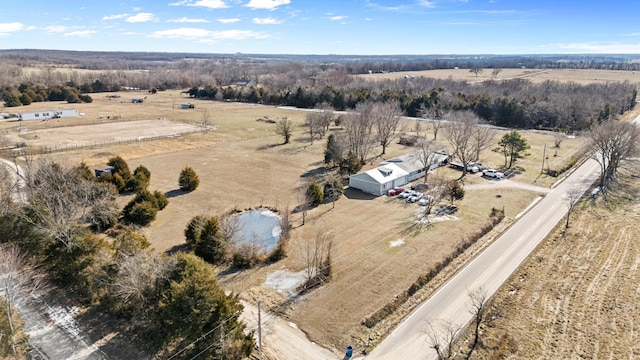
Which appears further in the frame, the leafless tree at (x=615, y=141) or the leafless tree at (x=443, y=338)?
the leafless tree at (x=615, y=141)

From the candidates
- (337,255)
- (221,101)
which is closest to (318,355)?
(337,255)

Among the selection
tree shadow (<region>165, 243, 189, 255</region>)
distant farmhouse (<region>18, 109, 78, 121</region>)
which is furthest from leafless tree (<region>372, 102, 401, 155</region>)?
distant farmhouse (<region>18, 109, 78, 121</region>)

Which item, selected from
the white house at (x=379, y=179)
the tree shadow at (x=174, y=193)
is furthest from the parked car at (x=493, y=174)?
the tree shadow at (x=174, y=193)

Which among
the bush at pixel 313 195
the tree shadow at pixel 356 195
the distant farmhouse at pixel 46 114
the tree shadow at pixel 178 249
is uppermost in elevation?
the distant farmhouse at pixel 46 114

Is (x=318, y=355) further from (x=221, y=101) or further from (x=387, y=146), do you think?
(x=221, y=101)

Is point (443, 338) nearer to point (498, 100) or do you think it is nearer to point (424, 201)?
point (424, 201)

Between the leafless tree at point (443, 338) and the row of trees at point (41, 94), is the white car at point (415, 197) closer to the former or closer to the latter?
the leafless tree at point (443, 338)

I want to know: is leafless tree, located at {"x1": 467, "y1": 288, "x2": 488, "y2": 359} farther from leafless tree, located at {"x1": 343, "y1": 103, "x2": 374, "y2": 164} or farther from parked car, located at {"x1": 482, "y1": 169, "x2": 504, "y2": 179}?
leafless tree, located at {"x1": 343, "y1": 103, "x2": 374, "y2": 164}

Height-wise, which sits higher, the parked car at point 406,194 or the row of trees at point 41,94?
the row of trees at point 41,94
